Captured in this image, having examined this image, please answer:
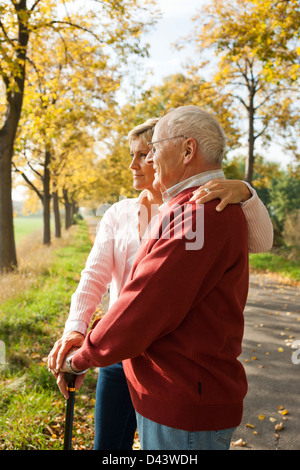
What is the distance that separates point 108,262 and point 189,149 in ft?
3.09

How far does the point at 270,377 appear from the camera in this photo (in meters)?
5.41

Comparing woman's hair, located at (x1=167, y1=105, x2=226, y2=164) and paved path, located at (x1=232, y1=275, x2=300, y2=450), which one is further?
paved path, located at (x1=232, y1=275, x2=300, y2=450)

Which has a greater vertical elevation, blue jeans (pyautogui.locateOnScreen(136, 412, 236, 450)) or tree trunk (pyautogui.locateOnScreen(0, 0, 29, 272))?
tree trunk (pyautogui.locateOnScreen(0, 0, 29, 272))

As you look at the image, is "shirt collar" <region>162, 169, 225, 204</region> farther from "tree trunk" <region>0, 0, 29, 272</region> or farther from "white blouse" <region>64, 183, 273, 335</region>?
"tree trunk" <region>0, 0, 29, 272</region>

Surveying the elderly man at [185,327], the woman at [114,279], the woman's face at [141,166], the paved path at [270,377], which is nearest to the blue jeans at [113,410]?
the woman at [114,279]

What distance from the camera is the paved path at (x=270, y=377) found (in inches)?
157

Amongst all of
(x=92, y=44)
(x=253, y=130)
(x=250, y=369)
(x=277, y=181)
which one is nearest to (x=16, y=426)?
(x=250, y=369)

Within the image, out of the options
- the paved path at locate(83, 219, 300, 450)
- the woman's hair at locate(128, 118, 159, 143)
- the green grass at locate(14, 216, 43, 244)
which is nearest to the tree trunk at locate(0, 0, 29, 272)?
the paved path at locate(83, 219, 300, 450)

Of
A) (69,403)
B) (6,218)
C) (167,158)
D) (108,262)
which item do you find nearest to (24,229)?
(6,218)

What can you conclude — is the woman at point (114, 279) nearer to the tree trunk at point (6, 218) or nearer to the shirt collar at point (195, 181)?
the shirt collar at point (195, 181)

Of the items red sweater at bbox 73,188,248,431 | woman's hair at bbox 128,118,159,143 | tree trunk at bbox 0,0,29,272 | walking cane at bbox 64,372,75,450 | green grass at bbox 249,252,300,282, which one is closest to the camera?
red sweater at bbox 73,188,248,431

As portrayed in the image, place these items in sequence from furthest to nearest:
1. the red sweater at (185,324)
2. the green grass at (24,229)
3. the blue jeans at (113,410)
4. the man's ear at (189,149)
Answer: the green grass at (24,229) → the blue jeans at (113,410) → the man's ear at (189,149) → the red sweater at (185,324)

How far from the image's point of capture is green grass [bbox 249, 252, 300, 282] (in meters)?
13.6

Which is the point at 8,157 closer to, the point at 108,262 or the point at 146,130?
the point at 146,130
